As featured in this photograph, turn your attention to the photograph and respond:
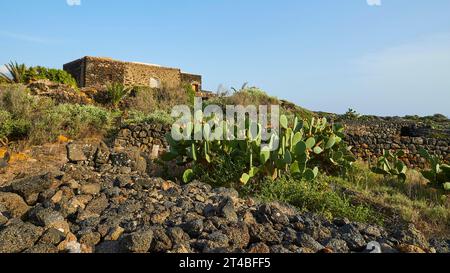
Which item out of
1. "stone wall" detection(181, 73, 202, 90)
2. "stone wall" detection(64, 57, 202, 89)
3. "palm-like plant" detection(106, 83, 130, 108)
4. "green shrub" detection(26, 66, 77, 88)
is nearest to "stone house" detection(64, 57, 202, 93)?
"stone wall" detection(64, 57, 202, 89)

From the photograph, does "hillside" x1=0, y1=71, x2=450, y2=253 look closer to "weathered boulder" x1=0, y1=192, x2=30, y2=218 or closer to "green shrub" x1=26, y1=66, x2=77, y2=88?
"weathered boulder" x1=0, y1=192, x2=30, y2=218

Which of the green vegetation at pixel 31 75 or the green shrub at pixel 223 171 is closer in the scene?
the green shrub at pixel 223 171

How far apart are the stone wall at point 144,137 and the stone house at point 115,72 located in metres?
10.4

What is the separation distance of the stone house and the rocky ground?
15079mm

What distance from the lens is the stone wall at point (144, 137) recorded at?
9273 mm

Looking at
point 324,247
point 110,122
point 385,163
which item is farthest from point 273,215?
point 110,122

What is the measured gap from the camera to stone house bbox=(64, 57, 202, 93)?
20.9 meters

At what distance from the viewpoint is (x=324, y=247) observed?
3.57 meters

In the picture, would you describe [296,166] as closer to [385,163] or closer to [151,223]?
[385,163]

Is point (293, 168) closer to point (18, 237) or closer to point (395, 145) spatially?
point (18, 237)

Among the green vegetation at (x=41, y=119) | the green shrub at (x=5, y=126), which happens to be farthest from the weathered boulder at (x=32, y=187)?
the green shrub at (x=5, y=126)

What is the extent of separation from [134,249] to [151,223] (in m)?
0.84

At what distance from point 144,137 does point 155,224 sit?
5785mm

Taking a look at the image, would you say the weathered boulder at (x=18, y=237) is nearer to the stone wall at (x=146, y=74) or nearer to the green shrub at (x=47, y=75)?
the green shrub at (x=47, y=75)
